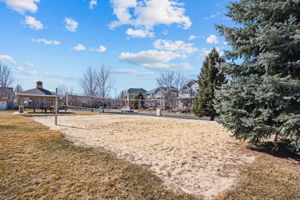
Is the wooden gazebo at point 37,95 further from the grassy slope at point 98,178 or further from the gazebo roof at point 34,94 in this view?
the grassy slope at point 98,178

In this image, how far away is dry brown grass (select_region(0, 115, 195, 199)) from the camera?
2.45 metres

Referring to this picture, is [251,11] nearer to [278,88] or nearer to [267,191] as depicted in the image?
[278,88]

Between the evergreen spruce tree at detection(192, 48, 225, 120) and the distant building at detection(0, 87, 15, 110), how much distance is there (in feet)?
106

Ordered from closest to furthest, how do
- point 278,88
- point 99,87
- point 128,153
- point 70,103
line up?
point 278,88 < point 128,153 < point 70,103 < point 99,87

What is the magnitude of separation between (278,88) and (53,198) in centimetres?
500

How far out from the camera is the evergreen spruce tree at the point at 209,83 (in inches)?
534

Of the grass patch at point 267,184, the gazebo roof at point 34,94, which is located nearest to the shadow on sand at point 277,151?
the grass patch at point 267,184

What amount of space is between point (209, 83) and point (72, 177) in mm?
12866

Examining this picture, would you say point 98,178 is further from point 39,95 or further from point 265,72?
point 39,95

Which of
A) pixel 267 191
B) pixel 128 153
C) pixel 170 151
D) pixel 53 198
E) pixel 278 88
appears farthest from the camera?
pixel 170 151

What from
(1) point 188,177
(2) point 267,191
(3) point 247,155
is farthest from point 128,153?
(3) point 247,155

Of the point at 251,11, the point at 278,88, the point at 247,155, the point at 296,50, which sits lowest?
the point at 247,155

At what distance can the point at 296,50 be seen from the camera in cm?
406

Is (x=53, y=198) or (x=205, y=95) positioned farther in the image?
(x=205, y=95)
